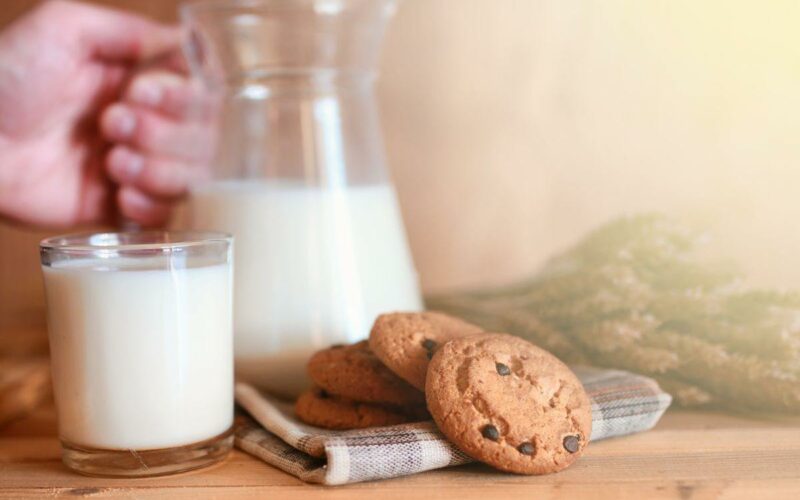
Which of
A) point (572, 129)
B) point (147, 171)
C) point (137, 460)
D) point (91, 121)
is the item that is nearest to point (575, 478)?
point (137, 460)

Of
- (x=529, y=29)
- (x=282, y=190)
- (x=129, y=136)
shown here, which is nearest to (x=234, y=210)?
(x=282, y=190)

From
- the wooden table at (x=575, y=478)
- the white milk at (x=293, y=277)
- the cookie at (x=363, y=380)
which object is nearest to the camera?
the wooden table at (x=575, y=478)

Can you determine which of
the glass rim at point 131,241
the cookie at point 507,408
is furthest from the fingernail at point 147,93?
the cookie at point 507,408

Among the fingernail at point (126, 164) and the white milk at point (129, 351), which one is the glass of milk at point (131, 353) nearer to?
the white milk at point (129, 351)

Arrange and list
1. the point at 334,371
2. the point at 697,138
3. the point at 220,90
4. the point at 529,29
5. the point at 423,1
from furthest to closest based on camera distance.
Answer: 1. the point at 423,1
2. the point at 529,29
3. the point at 220,90
4. the point at 697,138
5. the point at 334,371

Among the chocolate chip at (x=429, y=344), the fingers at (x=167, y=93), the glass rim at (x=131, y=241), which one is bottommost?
the chocolate chip at (x=429, y=344)

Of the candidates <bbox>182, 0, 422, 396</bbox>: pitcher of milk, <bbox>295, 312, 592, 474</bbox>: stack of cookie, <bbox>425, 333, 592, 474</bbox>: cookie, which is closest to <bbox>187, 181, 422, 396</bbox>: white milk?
<bbox>182, 0, 422, 396</bbox>: pitcher of milk

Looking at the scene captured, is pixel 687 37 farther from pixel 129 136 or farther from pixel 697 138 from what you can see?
pixel 129 136
